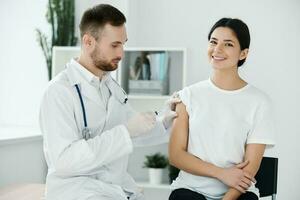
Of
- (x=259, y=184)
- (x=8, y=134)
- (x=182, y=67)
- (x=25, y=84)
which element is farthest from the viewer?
(x=25, y=84)

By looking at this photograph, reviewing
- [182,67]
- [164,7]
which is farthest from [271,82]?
[164,7]

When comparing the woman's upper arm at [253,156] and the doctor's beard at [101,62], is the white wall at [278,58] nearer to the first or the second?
the woman's upper arm at [253,156]

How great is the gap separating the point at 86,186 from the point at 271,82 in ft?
7.24

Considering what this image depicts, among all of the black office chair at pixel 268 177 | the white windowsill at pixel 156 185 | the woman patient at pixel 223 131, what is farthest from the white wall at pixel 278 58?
the woman patient at pixel 223 131

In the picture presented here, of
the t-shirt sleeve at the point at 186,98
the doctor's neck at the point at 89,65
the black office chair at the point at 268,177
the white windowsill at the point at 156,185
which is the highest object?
the doctor's neck at the point at 89,65

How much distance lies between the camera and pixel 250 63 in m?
3.85

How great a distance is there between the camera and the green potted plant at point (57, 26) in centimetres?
404

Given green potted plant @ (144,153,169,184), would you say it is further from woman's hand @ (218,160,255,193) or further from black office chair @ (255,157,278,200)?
woman's hand @ (218,160,255,193)

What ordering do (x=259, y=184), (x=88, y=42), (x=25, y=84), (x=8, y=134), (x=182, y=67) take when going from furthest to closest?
1. (x=25, y=84)
2. (x=182, y=67)
3. (x=8, y=134)
4. (x=259, y=184)
5. (x=88, y=42)

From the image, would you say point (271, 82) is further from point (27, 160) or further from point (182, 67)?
point (27, 160)

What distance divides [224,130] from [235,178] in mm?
211

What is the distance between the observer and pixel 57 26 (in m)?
4.07

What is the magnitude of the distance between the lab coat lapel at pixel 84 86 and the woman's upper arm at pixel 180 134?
1.27 ft

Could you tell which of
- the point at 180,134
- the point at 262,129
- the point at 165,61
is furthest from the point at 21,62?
the point at 262,129
